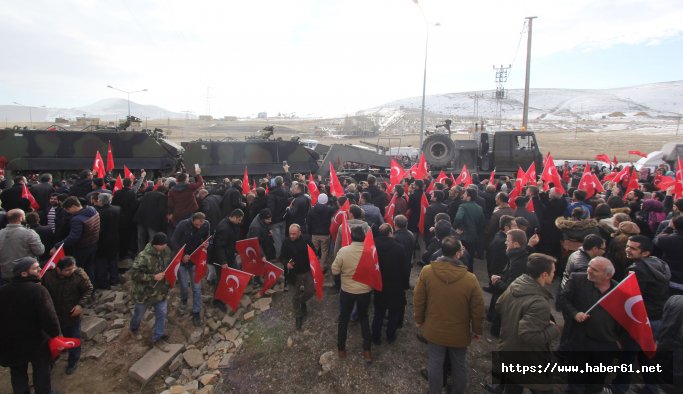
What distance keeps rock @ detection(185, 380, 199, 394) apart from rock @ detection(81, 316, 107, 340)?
6.34 feet

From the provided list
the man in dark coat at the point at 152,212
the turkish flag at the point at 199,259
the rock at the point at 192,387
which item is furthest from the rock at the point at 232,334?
the man in dark coat at the point at 152,212

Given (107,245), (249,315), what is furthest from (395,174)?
(107,245)

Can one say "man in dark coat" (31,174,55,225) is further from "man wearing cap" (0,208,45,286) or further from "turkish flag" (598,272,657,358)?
"turkish flag" (598,272,657,358)

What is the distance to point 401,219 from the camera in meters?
5.45

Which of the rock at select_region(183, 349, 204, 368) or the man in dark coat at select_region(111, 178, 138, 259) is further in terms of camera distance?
the man in dark coat at select_region(111, 178, 138, 259)

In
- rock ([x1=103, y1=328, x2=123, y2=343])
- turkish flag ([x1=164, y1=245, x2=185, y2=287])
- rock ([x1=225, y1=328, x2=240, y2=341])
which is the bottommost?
rock ([x1=103, y1=328, x2=123, y2=343])

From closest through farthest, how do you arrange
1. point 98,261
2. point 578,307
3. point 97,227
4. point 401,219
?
point 578,307 < point 401,219 < point 97,227 < point 98,261

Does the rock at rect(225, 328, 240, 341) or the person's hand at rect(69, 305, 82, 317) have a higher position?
the person's hand at rect(69, 305, 82, 317)

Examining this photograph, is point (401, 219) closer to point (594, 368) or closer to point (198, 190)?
point (594, 368)

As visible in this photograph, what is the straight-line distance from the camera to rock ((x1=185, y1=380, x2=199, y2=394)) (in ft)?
17.1

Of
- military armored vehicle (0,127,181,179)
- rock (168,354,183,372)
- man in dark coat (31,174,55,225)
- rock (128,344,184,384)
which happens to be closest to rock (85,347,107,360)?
rock (128,344,184,384)

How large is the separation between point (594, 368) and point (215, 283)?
5.48 m

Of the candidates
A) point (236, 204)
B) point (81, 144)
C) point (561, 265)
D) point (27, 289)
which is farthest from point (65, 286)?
point (81, 144)

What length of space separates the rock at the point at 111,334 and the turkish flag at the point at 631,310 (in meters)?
6.27
